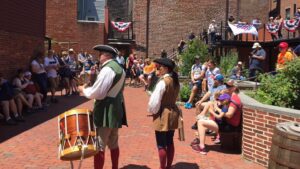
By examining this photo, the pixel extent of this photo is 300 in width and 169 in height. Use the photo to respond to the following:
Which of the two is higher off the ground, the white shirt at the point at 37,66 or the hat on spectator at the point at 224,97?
the white shirt at the point at 37,66

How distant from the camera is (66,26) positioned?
95.8ft

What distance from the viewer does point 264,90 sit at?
854 cm

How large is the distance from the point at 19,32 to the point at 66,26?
15.7m

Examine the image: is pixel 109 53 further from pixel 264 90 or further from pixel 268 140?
pixel 264 90

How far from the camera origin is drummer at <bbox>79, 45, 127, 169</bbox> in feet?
18.6

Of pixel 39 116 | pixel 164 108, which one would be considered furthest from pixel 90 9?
pixel 164 108

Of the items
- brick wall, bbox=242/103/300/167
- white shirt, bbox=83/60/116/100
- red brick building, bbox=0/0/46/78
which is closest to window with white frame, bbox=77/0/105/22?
red brick building, bbox=0/0/46/78

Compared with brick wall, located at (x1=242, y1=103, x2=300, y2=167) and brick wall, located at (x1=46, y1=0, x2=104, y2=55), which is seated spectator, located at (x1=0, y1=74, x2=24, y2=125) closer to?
brick wall, located at (x1=242, y1=103, x2=300, y2=167)

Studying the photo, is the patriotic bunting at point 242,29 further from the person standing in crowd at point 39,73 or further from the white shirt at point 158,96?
the white shirt at point 158,96

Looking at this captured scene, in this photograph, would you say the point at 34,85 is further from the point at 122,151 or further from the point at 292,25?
the point at 292,25

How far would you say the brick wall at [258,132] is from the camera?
22.9ft

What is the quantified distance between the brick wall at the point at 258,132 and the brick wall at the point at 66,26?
22652 mm

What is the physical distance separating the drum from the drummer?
0.26 meters

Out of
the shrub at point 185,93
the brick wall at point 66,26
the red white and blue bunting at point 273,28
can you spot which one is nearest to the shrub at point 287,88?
the shrub at point 185,93
